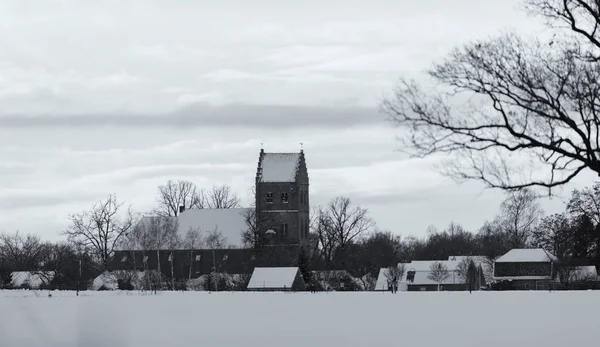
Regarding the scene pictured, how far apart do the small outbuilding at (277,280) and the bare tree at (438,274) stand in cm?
2868

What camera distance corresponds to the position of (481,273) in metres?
132

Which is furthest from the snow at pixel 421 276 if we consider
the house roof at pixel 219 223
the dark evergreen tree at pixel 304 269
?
the house roof at pixel 219 223

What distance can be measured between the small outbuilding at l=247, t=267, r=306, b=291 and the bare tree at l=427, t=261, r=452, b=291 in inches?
1129

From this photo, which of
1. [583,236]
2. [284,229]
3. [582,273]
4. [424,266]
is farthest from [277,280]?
[284,229]

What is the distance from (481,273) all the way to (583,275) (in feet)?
48.5

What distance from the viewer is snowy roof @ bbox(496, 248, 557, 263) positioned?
122438mm

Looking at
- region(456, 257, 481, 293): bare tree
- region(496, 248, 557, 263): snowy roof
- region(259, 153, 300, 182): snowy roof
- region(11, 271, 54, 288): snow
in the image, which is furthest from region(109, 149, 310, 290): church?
region(496, 248, 557, 263): snowy roof

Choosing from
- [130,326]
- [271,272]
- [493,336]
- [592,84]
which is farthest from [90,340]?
[271,272]

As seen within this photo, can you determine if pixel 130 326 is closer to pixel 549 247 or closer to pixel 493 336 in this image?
pixel 493 336

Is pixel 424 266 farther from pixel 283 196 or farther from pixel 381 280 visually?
pixel 283 196

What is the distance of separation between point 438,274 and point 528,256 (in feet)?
39.7

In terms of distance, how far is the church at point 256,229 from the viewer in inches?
5361

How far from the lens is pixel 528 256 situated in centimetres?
12344

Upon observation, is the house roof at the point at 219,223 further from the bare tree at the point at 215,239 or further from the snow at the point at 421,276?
the snow at the point at 421,276
